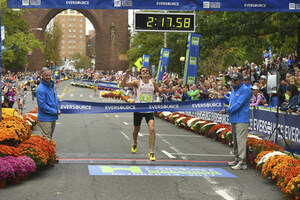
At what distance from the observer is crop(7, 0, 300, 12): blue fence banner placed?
13453 millimetres

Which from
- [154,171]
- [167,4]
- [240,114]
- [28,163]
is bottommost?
[154,171]

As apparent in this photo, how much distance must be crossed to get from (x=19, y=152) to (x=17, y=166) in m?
0.74

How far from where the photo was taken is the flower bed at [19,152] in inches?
309

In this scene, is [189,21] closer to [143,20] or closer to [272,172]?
[143,20]

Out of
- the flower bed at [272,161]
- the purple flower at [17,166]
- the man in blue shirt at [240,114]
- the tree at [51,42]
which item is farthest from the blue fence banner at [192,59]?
the tree at [51,42]

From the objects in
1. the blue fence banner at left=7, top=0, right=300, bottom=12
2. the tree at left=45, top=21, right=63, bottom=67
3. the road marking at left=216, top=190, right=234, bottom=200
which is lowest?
the road marking at left=216, top=190, right=234, bottom=200

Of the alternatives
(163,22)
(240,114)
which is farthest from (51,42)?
(240,114)

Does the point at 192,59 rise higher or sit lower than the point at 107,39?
lower

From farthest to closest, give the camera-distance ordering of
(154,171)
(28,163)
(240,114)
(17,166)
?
(240,114) < (154,171) < (28,163) < (17,166)

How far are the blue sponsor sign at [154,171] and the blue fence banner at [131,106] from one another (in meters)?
1.74

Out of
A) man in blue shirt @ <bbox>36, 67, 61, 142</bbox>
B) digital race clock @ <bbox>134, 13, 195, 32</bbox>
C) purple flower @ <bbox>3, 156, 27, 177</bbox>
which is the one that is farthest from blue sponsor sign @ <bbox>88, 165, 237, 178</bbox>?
digital race clock @ <bbox>134, 13, 195, 32</bbox>

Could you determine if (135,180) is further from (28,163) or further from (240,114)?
(240,114)

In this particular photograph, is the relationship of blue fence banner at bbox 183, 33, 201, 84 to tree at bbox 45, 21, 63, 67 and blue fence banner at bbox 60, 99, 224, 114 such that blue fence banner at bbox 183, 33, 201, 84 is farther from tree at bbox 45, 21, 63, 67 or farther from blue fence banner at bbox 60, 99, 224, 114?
tree at bbox 45, 21, 63, 67

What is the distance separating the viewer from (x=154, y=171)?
9.34 meters
